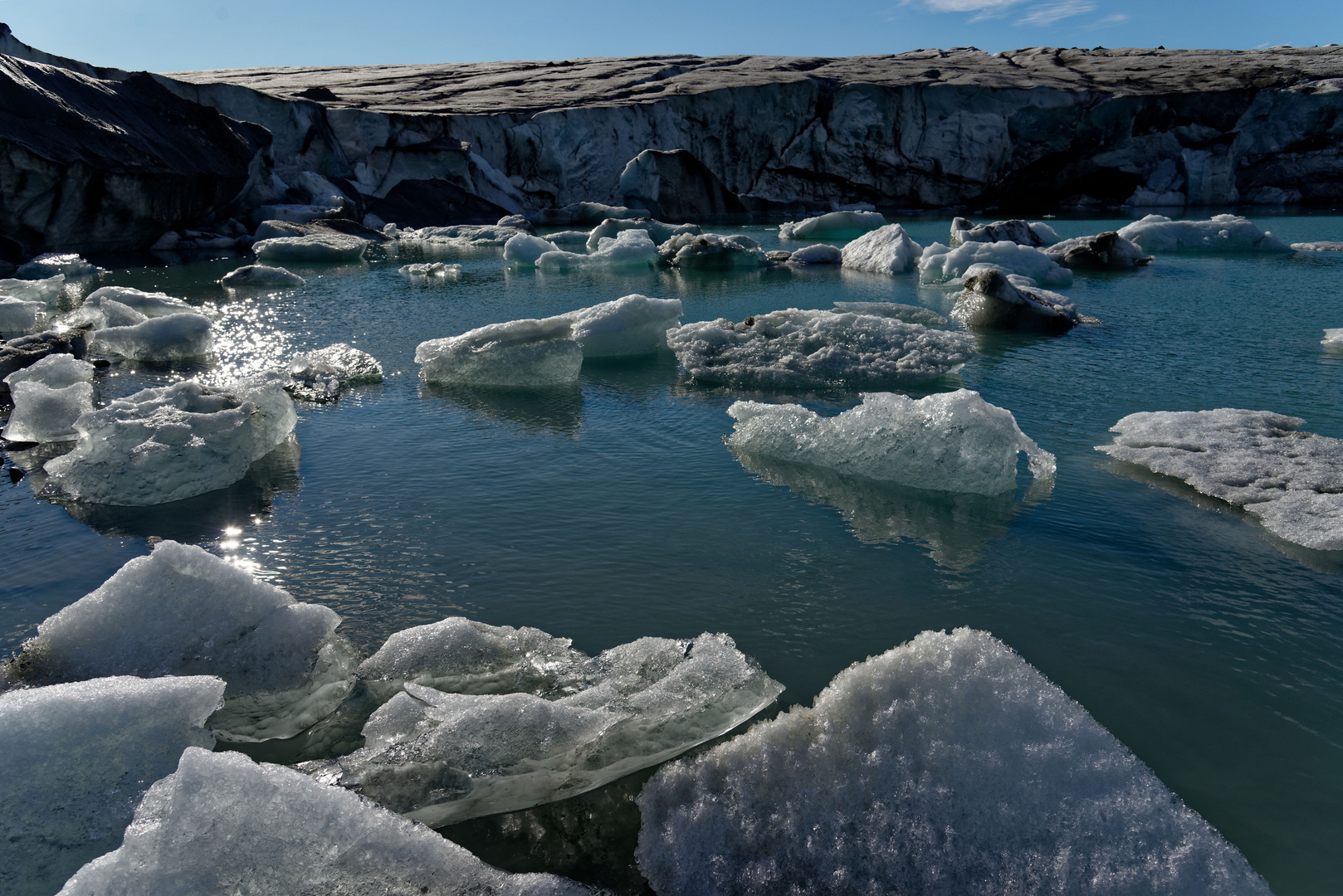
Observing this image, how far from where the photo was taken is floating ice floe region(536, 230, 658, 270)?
47.4 ft

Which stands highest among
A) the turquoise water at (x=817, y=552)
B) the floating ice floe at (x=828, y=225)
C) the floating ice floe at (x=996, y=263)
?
the floating ice floe at (x=828, y=225)

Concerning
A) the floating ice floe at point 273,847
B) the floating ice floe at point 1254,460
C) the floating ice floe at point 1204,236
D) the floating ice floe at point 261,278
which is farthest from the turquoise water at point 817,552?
the floating ice floe at point 1204,236

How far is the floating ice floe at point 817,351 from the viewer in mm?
6230

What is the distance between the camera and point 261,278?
12688 millimetres

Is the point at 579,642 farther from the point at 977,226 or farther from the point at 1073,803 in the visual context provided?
the point at 977,226

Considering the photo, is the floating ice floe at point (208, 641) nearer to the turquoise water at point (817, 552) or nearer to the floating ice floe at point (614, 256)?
the turquoise water at point (817, 552)

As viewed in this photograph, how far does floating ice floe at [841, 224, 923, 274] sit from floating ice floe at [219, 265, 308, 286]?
27.9 feet

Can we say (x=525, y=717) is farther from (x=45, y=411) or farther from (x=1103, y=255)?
(x=1103, y=255)

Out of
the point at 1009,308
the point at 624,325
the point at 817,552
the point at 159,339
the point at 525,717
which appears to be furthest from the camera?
the point at 1009,308

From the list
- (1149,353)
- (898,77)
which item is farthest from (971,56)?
(1149,353)

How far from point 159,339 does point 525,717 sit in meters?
6.83

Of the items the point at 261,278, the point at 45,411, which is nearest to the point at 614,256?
the point at 261,278

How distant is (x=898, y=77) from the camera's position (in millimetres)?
30422

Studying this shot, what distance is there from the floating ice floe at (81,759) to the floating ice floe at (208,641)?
314mm
